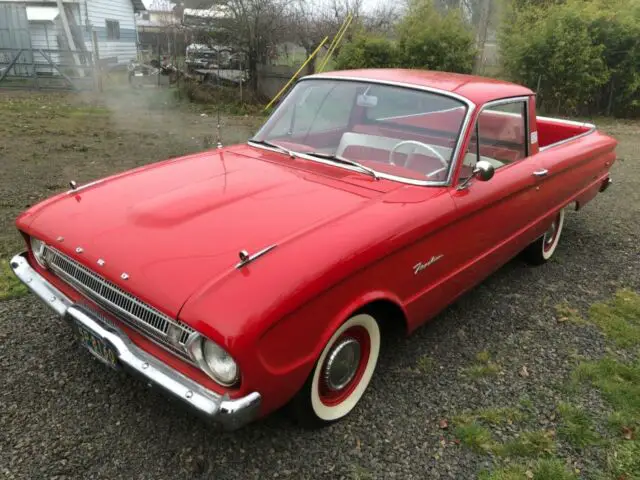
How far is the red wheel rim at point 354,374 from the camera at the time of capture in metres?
2.41

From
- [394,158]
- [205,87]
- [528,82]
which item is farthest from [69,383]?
[528,82]

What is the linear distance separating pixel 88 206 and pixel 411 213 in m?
1.64

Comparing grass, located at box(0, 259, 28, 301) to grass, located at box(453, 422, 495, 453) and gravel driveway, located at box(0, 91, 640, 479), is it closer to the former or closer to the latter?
gravel driveway, located at box(0, 91, 640, 479)

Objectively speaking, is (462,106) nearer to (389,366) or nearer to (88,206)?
(389,366)

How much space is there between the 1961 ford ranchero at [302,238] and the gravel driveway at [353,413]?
0.22 metres

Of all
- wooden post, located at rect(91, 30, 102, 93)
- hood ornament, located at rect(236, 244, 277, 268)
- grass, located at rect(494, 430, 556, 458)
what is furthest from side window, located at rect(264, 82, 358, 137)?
wooden post, located at rect(91, 30, 102, 93)

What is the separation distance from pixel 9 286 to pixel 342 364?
249 cm

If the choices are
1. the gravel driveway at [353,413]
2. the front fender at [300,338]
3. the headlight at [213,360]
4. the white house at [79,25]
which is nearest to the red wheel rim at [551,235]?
the gravel driveway at [353,413]

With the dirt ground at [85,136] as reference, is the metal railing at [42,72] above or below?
above

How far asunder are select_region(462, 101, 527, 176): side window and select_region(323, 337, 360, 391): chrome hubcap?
1.37 metres

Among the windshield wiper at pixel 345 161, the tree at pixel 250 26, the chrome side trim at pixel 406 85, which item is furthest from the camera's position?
the tree at pixel 250 26

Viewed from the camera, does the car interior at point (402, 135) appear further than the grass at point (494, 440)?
Yes

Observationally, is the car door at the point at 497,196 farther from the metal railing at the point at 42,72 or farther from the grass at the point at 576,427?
the metal railing at the point at 42,72

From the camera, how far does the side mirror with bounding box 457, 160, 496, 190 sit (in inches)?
114
